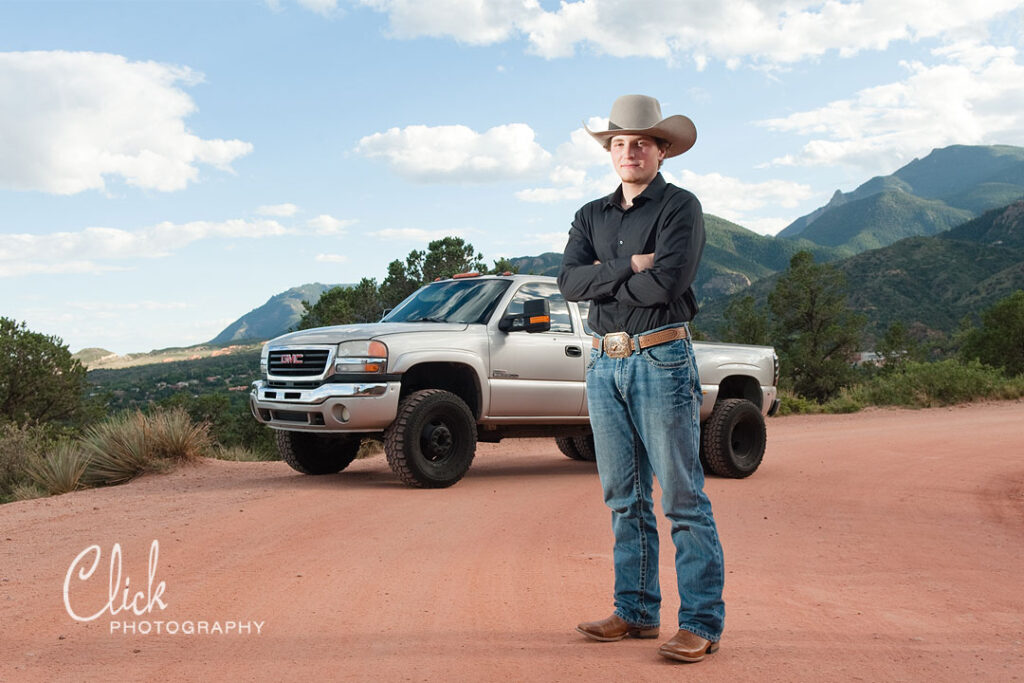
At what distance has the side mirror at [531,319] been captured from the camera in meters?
7.77

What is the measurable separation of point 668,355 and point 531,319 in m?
3.96

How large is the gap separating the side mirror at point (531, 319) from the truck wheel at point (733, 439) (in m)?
2.45

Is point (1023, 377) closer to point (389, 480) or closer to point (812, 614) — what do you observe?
point (389, 480)

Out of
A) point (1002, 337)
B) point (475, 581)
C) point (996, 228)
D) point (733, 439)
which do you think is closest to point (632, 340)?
point (475, 581)

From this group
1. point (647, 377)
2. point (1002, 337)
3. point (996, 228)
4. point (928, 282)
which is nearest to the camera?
point (647, 377)

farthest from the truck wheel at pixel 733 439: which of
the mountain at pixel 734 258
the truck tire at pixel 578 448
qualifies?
the mountain at pixel 734 258

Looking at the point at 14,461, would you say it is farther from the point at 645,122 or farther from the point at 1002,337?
the point at 1002,337

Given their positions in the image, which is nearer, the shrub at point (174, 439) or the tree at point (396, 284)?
the shrub at point (174, 439)

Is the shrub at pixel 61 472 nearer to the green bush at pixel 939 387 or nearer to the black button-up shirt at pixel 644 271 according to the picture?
the black button-up shirt at pixel 644 271

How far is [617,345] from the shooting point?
161 inches

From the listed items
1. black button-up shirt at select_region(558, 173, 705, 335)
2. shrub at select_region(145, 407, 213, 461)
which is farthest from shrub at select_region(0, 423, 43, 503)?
black button-up shirt at select_region(558, 173, 705, 335)

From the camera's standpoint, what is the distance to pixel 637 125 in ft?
13.6

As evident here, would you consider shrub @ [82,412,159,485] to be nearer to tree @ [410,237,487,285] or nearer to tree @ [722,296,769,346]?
tree @ [410,237,487,285]

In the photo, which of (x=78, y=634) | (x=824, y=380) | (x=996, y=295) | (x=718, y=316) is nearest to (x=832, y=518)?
(x=78, y=634)
